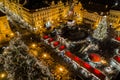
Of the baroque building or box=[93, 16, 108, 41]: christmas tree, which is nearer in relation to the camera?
box=[93, 16, 108, 41]: christmas tree

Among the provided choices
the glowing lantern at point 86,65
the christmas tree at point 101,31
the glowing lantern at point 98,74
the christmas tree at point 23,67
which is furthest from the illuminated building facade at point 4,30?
the glowing lantern at point 98,74

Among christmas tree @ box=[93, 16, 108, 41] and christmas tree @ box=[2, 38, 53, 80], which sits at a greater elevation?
christmas tree @ box=[93, 16, 108, 41]

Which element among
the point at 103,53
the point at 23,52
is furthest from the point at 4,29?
the point at 103,53

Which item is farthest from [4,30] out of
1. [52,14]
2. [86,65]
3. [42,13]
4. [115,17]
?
[115,17]

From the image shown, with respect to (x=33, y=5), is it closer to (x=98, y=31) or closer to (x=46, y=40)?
(x=46, y=40)

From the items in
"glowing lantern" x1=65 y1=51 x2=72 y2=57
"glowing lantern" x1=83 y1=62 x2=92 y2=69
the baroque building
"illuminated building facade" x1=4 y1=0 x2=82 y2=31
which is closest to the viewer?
"glowing lantern" x1=83 y1=62 x2=92 y2=69

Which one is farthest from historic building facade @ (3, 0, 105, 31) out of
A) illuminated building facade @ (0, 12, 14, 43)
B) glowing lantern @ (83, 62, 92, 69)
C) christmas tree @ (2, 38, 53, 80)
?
christmas tree @ (2, 38, 53, 80)

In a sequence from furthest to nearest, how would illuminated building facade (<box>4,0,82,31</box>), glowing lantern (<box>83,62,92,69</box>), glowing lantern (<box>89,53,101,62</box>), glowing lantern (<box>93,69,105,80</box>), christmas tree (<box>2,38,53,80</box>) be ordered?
illuminated building facade (<box>4,0,82,31</box>)
glowing lantern (<box>89,53,101,62</box>)
glowing lantern (<box>83,62,92,69</box>)
glowing lantern (<box>93,69,105,80</box>)
christmas tree (<box>2,38,53,80</box>)

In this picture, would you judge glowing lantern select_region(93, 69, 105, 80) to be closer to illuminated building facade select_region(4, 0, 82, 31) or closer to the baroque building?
the baroque building
